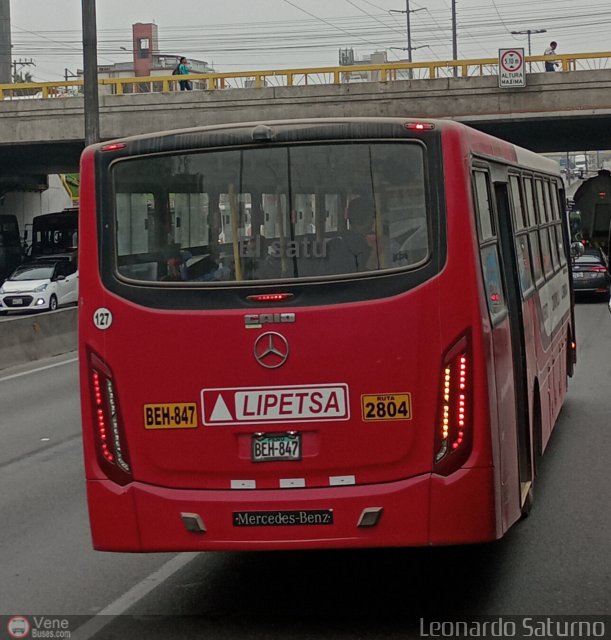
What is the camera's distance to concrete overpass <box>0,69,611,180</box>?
143 ft

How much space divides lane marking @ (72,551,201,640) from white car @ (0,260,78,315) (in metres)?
32.4

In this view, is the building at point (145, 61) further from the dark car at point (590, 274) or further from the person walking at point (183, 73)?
the dark car at point (590, 274)

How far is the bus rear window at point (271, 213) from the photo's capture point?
22.0 ft

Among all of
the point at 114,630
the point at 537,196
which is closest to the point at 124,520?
the point at 114,630

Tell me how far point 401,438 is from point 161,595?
71.5 inches

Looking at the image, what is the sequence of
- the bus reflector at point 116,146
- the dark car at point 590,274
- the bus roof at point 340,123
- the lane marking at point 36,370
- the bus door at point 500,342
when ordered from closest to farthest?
the bus roof at point 340,123 → the bus door at point 500,342 → the bus reflector at point 116,146 → the lane marking at point 36,370 → the dark car at point 590,274

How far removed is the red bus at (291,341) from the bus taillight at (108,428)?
1 cm

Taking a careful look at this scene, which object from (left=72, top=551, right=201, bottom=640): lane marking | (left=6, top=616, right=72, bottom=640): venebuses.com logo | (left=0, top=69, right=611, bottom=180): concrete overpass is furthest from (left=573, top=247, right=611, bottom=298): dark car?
(left=6, top=616, right=72, bottom=640): venebuses.com logo

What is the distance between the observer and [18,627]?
6.81m

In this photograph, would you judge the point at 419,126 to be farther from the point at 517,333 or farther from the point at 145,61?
the point at 145,61

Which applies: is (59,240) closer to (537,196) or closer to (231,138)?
(537,196)

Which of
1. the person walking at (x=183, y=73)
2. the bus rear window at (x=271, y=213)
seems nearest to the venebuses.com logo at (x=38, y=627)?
the bus rear window at (x=271, y=213)

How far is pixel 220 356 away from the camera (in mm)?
6668

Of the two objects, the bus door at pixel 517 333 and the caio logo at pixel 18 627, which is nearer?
the caio logo at pixel 18 627
